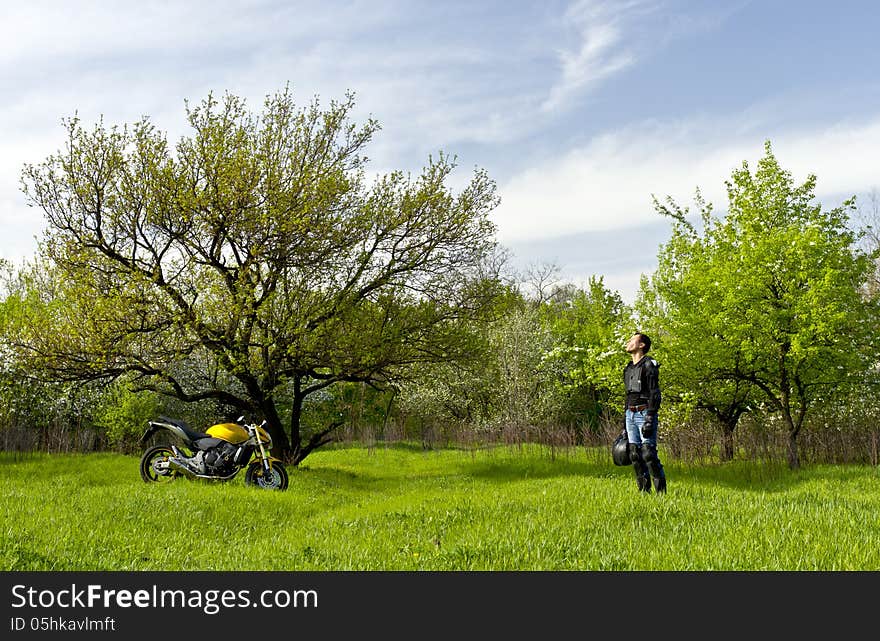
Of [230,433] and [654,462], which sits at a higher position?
[230,433]

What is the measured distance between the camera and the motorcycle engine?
12.5 metres

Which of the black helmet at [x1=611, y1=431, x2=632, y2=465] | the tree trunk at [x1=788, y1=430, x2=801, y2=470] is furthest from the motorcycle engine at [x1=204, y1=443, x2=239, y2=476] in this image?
the tree trunk at [x1=788, y1=430, x2=801, y2=470]

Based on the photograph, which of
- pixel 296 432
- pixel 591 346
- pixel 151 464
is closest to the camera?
pixel 151 464

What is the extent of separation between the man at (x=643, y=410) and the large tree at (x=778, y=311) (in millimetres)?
6006

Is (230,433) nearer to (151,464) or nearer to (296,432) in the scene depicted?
(151,464)

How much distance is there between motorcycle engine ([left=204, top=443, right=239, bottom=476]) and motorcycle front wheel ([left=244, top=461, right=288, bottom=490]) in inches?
15.7

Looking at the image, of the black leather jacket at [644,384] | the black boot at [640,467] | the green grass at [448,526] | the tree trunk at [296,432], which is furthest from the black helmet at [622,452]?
the tree trunk at [296,432]

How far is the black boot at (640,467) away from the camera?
31.9 feet

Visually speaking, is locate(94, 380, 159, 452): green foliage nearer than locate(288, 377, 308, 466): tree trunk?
No

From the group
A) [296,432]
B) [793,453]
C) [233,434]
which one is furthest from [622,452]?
[296,432]

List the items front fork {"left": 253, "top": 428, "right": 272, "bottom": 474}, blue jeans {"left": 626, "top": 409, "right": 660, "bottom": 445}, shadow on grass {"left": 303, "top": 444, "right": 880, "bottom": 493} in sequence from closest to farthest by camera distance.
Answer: blue jeans {"left": 626, "top": 409, "right": 660, "bottom": 445} < front fork {"left": 253, "top": 428, "right": 272, "bottom": 474} < shadow on grass {"left": 303, "top": 444, "right": 880, "bottom": 493}

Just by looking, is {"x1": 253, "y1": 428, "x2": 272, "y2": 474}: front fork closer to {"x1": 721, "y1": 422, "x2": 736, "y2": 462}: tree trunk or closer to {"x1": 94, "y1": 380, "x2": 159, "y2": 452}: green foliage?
{"x1": 94, "y1": 380, "x2": 159, "y2": 452}: green foliage

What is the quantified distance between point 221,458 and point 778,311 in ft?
41.3

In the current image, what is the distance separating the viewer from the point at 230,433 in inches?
496
